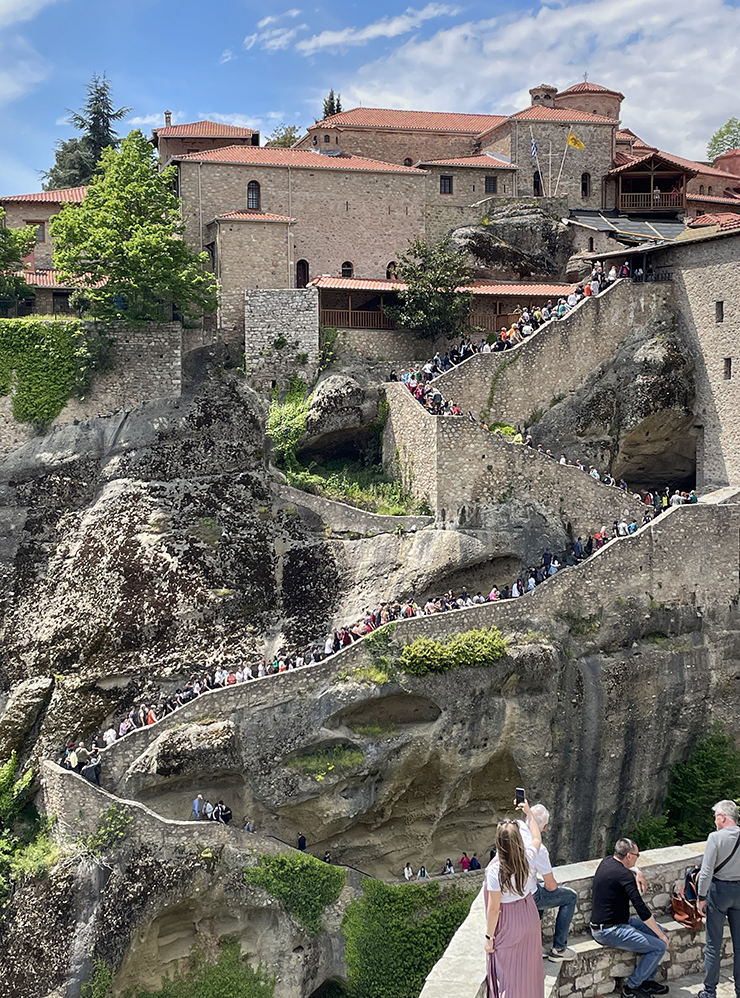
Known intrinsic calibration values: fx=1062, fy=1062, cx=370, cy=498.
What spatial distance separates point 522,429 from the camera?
3356 centimetres

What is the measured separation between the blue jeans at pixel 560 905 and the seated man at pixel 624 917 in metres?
0.25

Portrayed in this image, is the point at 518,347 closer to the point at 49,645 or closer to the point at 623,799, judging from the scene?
the point at 623,799

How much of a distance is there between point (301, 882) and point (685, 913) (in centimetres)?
1612

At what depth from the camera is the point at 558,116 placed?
44.7 meters

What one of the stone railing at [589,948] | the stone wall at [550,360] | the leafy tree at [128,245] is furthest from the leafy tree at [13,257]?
the stone railing at [589,948]

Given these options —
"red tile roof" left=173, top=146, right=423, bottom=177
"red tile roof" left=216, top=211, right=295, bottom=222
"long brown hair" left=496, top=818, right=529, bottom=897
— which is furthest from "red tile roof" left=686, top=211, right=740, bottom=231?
"long brown hair" left=496, top=818, right=529, bottom=897


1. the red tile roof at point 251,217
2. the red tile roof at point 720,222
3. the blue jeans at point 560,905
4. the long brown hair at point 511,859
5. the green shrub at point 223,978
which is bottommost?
the green shrub at point 223,978

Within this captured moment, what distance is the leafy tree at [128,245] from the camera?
32625 millimetres

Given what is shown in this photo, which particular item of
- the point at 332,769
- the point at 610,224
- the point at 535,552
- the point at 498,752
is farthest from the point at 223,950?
the point at 610,224

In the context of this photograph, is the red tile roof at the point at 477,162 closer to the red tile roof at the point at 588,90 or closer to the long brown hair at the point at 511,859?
the red tile roof at the point at 588,90

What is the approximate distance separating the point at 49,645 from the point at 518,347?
54.7 feet

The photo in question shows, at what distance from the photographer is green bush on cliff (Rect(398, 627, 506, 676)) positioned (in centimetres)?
2670

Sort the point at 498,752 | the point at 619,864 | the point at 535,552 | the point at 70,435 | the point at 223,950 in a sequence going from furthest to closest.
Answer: the point at 70,435
the point at 535,552
the point at 498,752
the point at 223,950
the point at 619,864

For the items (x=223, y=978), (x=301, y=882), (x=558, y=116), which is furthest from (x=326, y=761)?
(x=558, y=116)
